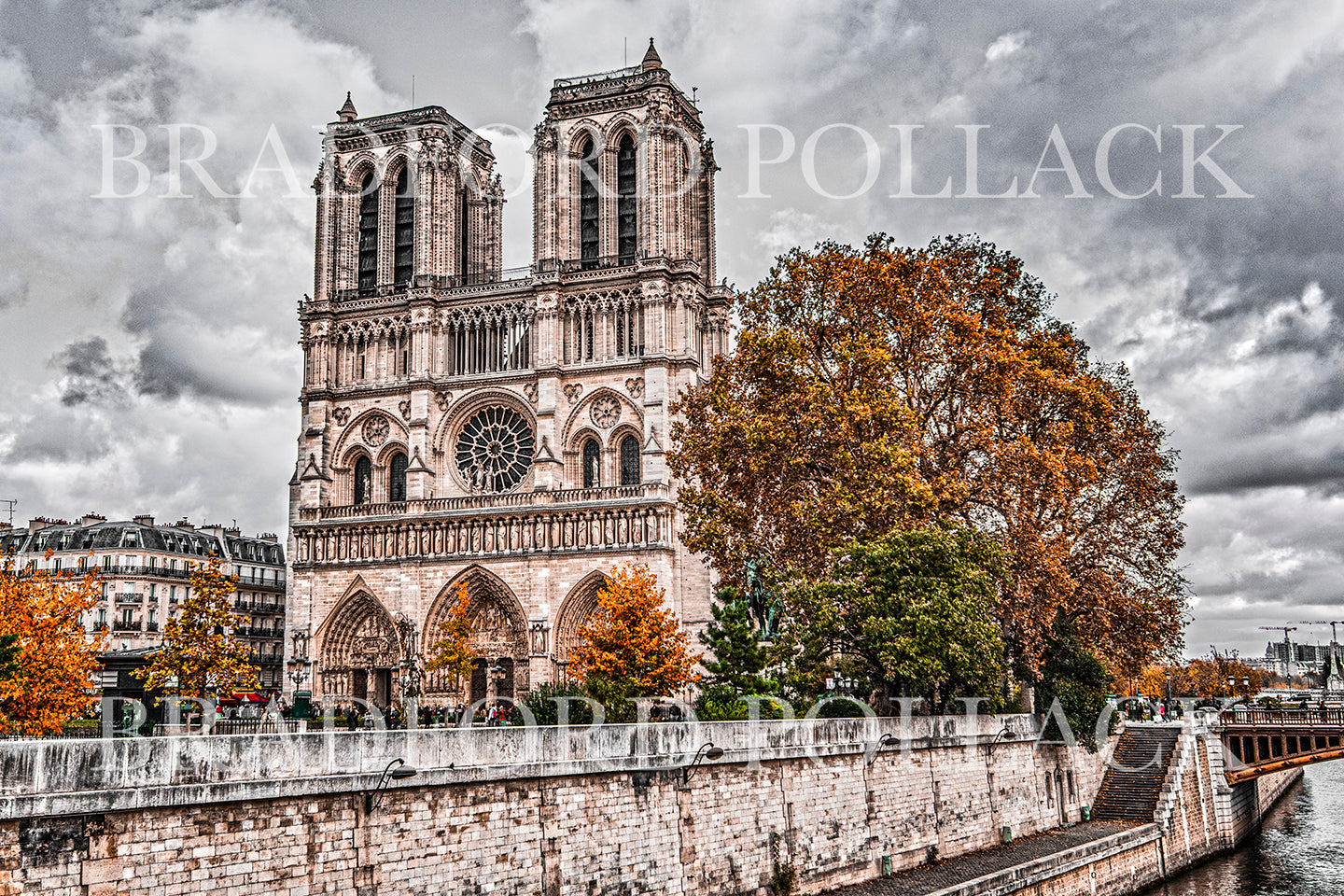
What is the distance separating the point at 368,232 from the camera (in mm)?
53438

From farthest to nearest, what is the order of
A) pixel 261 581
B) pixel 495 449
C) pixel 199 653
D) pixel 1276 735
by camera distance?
pixel 261 581 < pixel 495 449 < pixel 1276 735 < pixel 199 653

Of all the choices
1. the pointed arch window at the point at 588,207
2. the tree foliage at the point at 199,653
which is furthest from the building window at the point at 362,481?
the tree foliage at the point at 199,653

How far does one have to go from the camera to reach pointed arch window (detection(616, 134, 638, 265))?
5009 cm

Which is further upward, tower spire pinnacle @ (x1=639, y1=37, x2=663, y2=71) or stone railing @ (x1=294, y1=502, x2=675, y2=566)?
tower spire pinnacle @ (x1=639, y1=37, x2=663, y2=71)

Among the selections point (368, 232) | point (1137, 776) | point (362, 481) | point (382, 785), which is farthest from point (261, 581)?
point (382, 785)

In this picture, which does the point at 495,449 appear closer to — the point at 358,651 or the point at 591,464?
the point at 591,464

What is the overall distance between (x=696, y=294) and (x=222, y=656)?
80.9ft

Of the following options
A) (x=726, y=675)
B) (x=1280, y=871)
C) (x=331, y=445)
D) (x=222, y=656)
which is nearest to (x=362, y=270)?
(x=331, y=445)

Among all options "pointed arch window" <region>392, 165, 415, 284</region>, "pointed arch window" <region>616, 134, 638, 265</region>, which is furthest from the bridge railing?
"pointed arch window" <region>392, 165, 415, 284</region>

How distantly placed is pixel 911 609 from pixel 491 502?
25.0 m

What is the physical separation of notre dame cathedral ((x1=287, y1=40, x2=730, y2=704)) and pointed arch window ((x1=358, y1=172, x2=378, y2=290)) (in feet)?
0.29

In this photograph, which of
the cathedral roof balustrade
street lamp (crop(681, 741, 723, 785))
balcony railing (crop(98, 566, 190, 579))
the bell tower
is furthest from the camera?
balcony railing (crop(98, 566, 190, 579))

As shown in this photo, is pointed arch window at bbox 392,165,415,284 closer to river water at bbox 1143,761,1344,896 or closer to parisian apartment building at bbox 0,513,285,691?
parisian apartment building at bbox 0,513,285,691

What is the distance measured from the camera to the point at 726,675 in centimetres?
2836
